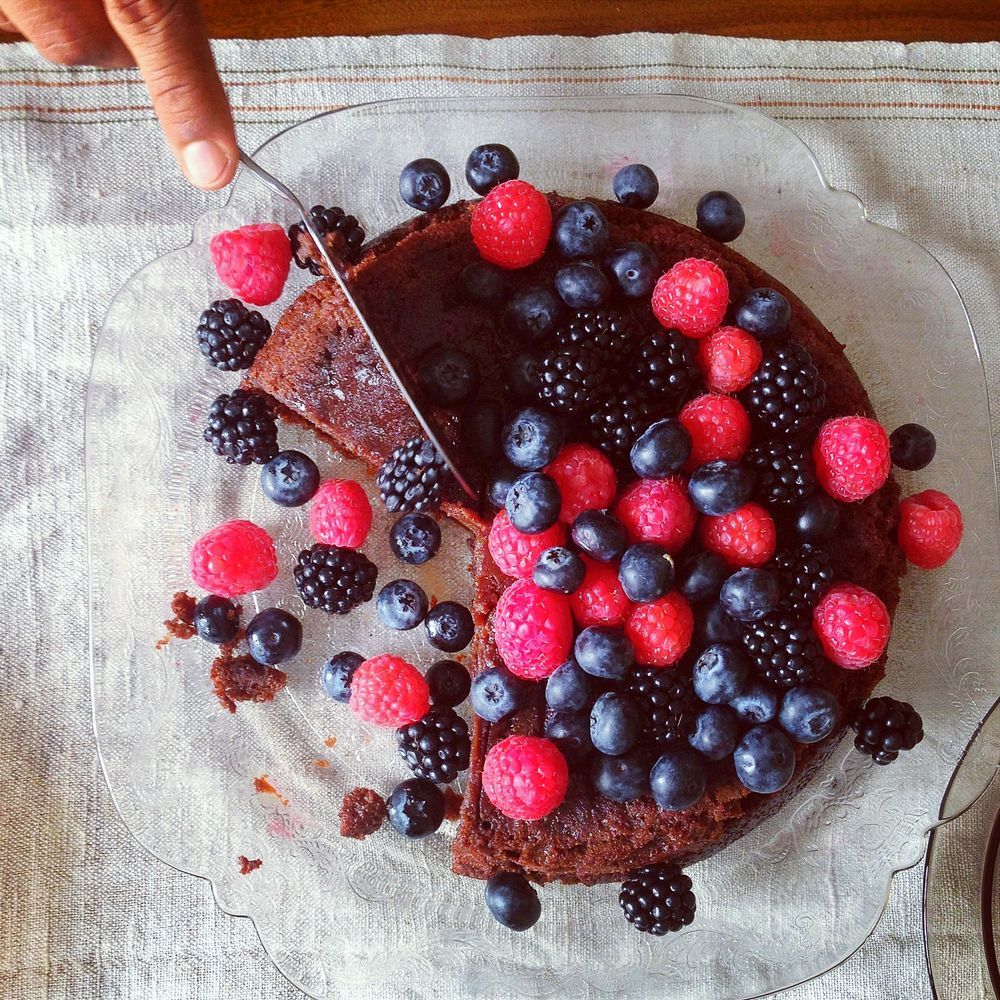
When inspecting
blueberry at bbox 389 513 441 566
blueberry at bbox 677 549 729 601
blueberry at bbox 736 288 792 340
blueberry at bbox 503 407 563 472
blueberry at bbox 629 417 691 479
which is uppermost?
blueberry at bbox 736 288 792 340

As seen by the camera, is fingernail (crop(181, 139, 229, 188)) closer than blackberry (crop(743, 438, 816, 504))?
Yes

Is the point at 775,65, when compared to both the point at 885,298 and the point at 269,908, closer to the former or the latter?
the point at 885,298

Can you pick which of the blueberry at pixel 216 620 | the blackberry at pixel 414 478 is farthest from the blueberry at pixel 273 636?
the blackberry at pixel 414 478

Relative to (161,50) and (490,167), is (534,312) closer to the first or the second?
(490,167)

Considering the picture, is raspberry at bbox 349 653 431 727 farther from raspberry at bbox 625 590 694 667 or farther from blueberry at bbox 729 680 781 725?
blueberry at bbox 729 680 781 725

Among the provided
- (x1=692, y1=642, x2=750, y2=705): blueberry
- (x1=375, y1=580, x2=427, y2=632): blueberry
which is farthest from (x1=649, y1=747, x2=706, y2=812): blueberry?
(x1=375, y1=580, x2=427, y2=632): blueberry

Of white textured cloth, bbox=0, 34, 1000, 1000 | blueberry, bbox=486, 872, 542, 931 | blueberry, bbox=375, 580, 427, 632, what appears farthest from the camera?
white textured cloth, bbox=0, 34, 1000, 1000

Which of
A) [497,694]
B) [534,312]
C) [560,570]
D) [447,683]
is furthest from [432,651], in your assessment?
[534,312]
